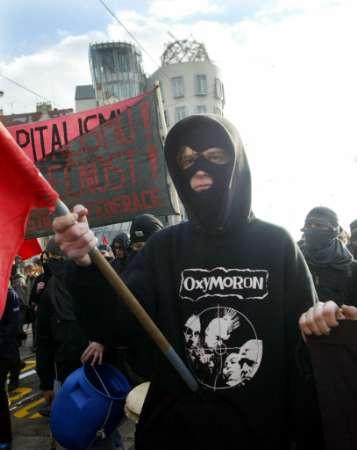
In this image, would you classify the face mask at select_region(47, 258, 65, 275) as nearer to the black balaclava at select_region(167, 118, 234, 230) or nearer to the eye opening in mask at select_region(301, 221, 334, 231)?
the eye opening in mask at select_region(301, 221, 334, 231)

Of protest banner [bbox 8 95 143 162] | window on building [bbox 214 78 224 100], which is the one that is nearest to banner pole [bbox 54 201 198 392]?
protest banner [bbox 8 95 143 162]

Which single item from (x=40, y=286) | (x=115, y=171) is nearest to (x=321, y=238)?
(x=115, y=171)

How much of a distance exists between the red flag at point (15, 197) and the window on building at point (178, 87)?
57.2 m

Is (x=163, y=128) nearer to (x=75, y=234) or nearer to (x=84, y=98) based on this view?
(x=75, y=234)

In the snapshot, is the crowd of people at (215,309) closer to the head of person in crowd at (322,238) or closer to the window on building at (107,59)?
the head of person in crowd at (322,238)

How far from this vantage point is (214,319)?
5.77 ft

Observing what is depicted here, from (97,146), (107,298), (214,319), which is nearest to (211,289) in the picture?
(214,319)

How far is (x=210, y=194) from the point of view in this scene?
195 cm

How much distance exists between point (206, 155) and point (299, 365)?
35.0 inches

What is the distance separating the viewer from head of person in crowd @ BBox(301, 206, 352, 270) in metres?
4.27

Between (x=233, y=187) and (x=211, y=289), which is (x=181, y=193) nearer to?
(x=233, y=187)

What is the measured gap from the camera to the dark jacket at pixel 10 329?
4.44 meters

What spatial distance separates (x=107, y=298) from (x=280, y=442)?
0.79 metres

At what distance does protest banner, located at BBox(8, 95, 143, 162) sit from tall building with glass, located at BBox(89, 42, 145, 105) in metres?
64.6
